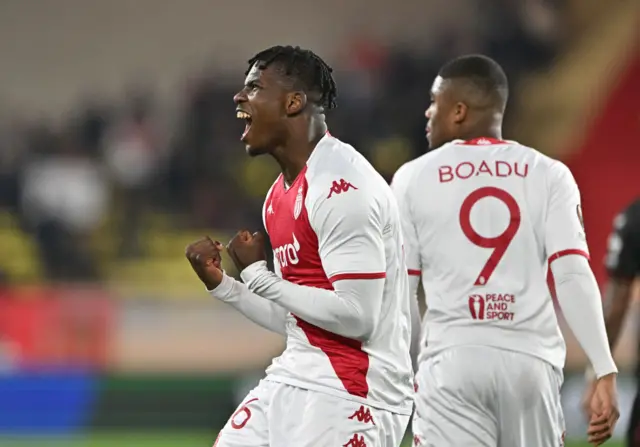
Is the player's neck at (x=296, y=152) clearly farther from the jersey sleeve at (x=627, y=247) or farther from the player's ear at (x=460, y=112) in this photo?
the jersey sleeve at (x=627, y=247)

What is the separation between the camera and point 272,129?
4488 millimetres

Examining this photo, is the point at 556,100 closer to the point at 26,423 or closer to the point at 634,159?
the point at 634,159

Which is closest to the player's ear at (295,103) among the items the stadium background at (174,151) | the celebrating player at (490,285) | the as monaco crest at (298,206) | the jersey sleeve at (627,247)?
the as monaco crest at (298,206)

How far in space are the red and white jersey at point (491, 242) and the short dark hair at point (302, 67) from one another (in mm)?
834

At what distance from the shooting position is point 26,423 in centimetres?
1156

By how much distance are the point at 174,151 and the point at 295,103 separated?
10997 millimetres

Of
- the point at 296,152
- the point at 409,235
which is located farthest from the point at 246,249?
the point at 409,235

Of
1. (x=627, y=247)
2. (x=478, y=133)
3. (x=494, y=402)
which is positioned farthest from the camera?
(x=627, y=247)

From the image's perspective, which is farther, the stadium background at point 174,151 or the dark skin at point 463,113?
the stadium background at point 174,151

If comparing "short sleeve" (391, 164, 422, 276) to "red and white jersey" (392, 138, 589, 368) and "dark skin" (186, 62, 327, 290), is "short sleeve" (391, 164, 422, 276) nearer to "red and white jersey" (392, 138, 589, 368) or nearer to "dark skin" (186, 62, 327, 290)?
"red and white jersey" (392, 138, 589, 368)

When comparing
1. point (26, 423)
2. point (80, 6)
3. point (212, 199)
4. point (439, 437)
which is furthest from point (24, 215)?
point (439, 437)

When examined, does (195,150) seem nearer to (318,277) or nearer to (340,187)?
(318,277)

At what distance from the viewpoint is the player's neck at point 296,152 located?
14.7 ft

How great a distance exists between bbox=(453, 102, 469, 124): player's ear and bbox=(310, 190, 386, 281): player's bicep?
127 cm
